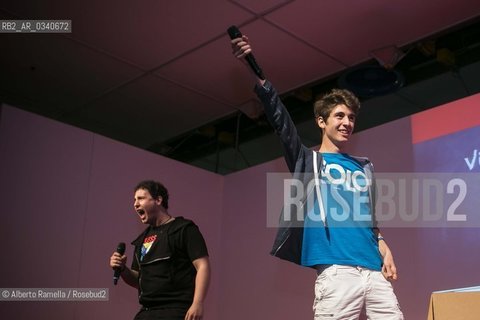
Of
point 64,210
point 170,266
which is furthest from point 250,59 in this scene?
point 64,210

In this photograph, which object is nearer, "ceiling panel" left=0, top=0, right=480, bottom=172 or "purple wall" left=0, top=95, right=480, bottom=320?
"purple wall" left=0, top=95, right=480, bottom=320

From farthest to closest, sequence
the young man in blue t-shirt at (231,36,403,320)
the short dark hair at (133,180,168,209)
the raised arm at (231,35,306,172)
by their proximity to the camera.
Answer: the short dark hair at (133,180,168,209)
the raised arm at (231,35,306,172)
the young man in blue t-shirt at (231,36,403,320)

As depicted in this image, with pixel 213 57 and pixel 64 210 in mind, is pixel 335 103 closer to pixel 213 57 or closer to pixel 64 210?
pixel 213 57

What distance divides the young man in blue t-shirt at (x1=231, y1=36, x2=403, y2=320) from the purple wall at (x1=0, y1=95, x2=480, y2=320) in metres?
1.14

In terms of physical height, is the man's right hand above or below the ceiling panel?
below

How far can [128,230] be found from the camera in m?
4.08

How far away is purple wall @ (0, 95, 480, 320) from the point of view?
3.31 m

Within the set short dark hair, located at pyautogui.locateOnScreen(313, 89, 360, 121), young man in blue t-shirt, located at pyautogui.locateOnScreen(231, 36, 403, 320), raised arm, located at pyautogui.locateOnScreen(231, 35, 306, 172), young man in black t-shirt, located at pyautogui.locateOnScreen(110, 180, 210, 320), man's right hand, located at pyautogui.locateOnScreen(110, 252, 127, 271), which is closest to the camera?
young man in blue t-shirt, located at pyautogui.locateOnScreen(231, 36, 403, 320)

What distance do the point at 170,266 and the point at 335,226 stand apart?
77 cm

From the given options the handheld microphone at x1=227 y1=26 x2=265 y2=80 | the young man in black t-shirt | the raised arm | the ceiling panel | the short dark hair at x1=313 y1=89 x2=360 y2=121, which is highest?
the ceiling panel

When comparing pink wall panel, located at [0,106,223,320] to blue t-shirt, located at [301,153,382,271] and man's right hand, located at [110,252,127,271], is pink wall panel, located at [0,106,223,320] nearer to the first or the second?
man's right hand, located at [110,252,127,271]

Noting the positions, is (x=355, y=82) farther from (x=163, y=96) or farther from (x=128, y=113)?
(x=128, y=113)

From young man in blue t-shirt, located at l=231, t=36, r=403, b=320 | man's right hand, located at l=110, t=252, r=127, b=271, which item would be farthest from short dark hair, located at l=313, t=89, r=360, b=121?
man's right hand, located at l=110, t=252, r=127, b=271

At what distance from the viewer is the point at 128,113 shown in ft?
15.7
